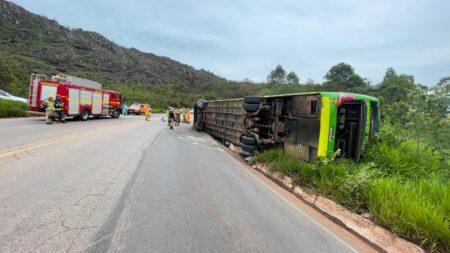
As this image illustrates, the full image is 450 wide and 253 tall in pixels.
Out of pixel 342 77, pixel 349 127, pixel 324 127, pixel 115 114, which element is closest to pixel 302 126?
pixel 324 127

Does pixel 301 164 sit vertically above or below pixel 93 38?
below

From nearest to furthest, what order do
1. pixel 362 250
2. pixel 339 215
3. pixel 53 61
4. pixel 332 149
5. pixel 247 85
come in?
pixel 362 250
pixel 339 215
pixel 332 149
pixel 53 61
pixel 247 85

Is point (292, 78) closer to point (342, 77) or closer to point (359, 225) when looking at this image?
point (342, 77)

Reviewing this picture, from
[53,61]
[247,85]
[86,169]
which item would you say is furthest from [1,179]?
[247,85]

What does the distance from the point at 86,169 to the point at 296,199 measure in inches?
176

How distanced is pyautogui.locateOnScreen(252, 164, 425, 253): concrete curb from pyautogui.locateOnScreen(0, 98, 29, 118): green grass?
2149cm

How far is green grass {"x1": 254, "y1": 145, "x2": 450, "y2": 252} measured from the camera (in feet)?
13.7

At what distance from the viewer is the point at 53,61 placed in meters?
71.1

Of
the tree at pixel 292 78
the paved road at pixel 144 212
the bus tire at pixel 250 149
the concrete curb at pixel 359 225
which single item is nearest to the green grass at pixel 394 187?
the concrete curb at pixel 359 225

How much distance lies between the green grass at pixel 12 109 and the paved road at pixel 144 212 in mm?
16422

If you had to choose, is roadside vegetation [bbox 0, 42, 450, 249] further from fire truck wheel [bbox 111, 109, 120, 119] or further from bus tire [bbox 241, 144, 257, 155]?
fire truck wheel [bbox 111, 109, 120, 119]

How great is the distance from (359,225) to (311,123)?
3.49 metres

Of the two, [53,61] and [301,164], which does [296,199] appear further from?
[53,61]

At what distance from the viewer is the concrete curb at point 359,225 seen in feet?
13.3
